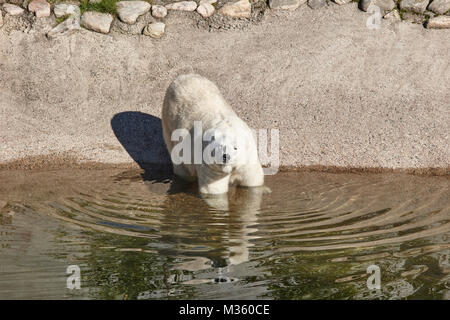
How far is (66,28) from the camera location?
13.9 m

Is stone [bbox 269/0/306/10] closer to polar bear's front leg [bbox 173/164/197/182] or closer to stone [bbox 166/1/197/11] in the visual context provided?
stone [bbox 166/1/197/11]

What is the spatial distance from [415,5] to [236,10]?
161 inches

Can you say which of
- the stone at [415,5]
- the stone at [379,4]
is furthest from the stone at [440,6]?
the stone at [379,4]

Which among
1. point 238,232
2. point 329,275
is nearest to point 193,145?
point 238,232

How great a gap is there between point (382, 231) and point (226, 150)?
87.1 inches

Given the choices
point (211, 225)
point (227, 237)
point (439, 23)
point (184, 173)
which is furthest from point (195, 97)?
point (439, 23)

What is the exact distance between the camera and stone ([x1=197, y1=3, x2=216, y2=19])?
14.2 m

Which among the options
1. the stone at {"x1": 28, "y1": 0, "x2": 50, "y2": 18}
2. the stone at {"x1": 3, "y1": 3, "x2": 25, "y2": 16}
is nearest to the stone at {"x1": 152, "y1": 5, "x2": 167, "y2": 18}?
the stone at {"x1": 28, "y1": 0, "x2": 50, "y2": 18}

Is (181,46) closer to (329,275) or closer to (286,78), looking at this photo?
(286,78)

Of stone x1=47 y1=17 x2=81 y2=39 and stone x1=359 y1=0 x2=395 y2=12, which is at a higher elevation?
stone x1=359 y1=0 x2=395 y2=12

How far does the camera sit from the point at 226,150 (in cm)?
789

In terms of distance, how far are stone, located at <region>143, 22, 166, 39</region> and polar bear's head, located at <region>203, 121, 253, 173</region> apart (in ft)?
19.9

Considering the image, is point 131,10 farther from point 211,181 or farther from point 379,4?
point 211,181

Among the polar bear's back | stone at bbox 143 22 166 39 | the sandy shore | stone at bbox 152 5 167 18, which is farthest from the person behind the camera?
stone at bbox 152 5 167 18
